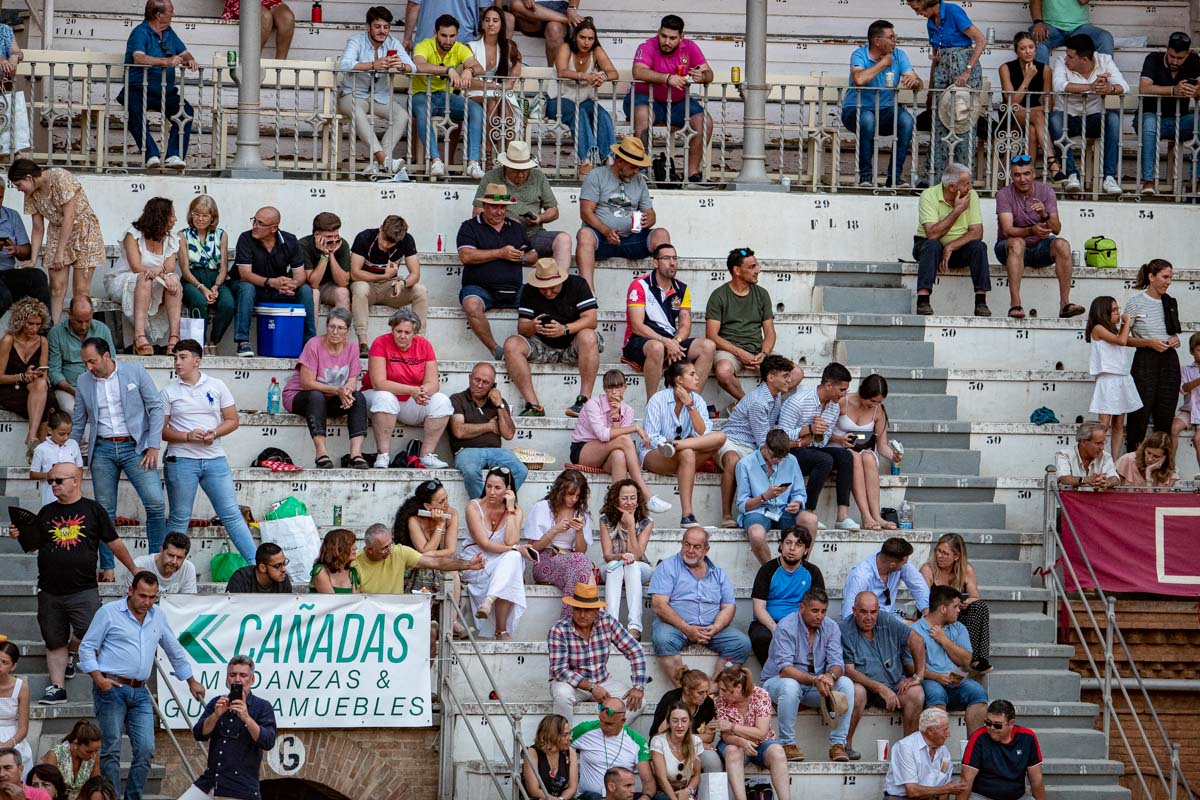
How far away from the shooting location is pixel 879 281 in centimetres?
1898

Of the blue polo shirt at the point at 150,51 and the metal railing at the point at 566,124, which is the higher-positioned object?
the blue polo shirt at the point at 150,51

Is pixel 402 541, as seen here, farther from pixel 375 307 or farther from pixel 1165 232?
pixel 1165 232

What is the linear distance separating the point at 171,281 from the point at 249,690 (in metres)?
4.63

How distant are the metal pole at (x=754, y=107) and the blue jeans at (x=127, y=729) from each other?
8.41 metres

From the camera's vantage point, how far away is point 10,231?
17.3 meters

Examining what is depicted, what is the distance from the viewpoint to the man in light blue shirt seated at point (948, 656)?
Result: 49.1 ft

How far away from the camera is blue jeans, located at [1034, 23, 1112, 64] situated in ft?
68.5

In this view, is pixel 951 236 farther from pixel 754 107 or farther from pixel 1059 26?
pixel 1059 26

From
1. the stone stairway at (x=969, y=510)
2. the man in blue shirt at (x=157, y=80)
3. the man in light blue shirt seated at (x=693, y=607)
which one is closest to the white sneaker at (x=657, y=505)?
the man in light blue shirt seated at (x=693, y=607)

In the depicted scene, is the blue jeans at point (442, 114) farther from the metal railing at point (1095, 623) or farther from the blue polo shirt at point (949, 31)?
the metal railing at point (1095, 623)

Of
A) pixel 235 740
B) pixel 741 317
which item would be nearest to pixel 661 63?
pixel 741 317

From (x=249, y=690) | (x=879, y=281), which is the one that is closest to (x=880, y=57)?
(x=879, y=281)

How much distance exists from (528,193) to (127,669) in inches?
254

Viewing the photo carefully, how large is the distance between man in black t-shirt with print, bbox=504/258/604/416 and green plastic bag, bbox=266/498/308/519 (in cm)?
224
